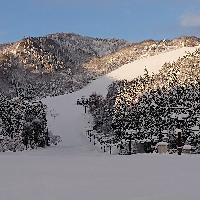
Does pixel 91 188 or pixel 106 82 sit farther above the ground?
pixel 106 82

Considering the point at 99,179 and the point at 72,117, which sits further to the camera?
the point at 72,117

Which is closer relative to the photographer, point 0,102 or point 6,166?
point 6,166

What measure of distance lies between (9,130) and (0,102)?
10525 mm

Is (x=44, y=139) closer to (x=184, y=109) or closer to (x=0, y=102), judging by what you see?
(x=0, y=102)

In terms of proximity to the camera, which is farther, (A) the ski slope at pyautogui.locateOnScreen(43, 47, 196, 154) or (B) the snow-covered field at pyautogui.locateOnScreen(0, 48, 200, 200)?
(A) the ski slope at pyautogui.locateOnScreen(43, 47, 196, 154)

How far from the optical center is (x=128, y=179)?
1113 cm

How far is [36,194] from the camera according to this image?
964 cm

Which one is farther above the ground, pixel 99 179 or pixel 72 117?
pixel 99 179

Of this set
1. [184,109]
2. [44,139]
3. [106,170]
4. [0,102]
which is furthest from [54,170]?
[0,102]

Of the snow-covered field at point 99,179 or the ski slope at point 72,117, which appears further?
the ski slope at point 72,117

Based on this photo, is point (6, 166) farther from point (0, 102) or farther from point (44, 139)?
point (0, 102)

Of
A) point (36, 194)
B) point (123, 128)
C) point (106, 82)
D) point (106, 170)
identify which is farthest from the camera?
point (106, 82)

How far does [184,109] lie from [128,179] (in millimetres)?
59339

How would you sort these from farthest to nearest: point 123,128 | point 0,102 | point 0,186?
point 0,102, point 123,128, point 0,186
